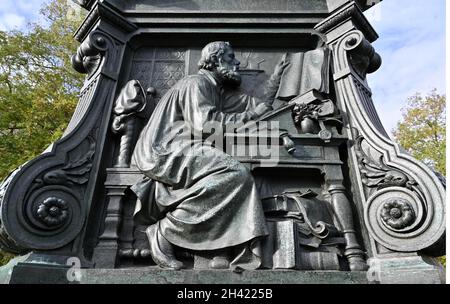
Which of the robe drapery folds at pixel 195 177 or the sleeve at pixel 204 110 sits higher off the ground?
the sleeve at pixel 204 110

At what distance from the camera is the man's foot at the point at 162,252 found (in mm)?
3816

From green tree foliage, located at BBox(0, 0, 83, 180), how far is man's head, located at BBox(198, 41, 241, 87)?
333 inches

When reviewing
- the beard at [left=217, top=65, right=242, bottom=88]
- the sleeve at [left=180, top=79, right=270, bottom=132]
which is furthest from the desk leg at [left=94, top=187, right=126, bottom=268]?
the beard at [left=217, top=65, right=242, bottom=88]

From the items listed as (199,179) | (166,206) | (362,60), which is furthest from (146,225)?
(362,60)

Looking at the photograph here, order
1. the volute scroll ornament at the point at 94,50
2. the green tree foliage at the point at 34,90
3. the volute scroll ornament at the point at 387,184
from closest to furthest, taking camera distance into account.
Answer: the volute scroll ornament at the point at 387,184 < the volute scroll ornament at the point at 94,50 < the green tree foliage at the point at 34,90

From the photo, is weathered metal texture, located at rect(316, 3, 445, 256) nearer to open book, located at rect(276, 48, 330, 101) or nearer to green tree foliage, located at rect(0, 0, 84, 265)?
open book, located at rect(276, 48, 330, 101)

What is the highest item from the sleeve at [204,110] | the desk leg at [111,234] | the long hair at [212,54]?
the long hair at [212,54]

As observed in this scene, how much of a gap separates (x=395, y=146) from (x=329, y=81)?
1.36 meters

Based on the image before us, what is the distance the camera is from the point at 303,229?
4.08 m

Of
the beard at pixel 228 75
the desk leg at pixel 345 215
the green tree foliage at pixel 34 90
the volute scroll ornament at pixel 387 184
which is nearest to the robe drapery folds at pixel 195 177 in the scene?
the beard at pixel 228 75

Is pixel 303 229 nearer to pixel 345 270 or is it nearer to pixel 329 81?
pixel 345 270

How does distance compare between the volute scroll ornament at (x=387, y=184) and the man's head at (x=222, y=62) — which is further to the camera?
the man's head at (x=222, y=62)

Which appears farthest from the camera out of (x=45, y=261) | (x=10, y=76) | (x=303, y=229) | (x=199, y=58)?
(x=10, y=76)

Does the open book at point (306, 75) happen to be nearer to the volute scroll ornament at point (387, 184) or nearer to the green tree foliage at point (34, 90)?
the volute scroll ornament at point (387, 184)
